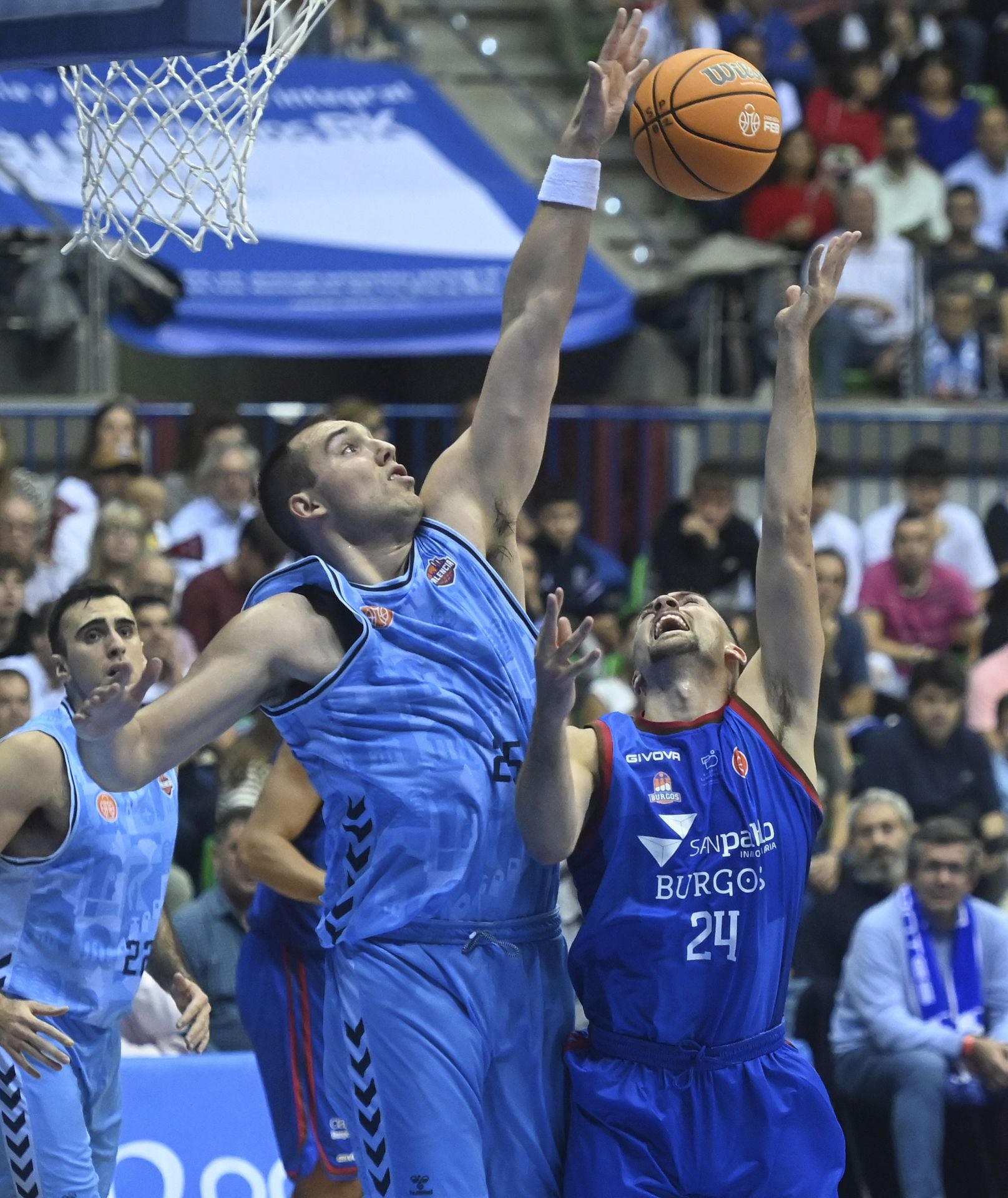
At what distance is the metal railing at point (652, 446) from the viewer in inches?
464

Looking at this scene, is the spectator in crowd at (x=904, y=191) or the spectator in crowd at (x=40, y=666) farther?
the spectator in crowd at (x=904, y=191)

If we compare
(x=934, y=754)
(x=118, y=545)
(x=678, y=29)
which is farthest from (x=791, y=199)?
(x=118, y=545)

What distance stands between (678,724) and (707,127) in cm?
171

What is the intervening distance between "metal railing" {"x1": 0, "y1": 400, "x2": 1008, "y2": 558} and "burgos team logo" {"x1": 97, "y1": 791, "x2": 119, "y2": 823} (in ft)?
20.2

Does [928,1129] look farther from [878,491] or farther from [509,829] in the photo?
[878,491]

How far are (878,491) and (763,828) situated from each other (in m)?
7.83

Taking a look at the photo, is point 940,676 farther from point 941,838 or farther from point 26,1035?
point 26,1035

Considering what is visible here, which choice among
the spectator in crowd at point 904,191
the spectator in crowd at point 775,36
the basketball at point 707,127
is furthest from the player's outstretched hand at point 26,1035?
the spectator in crowd at point 775,36

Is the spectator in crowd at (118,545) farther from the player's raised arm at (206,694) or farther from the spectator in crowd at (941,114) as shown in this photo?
the spectator in crowd at (941,114)

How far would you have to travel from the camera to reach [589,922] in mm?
4594

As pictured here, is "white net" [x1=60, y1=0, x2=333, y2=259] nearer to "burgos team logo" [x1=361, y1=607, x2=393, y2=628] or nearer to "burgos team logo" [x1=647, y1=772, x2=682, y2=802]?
"burgos team logo" [x1=361, y1=607, x2=393, y2=628]

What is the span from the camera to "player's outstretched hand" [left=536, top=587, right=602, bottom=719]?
13.4 feet

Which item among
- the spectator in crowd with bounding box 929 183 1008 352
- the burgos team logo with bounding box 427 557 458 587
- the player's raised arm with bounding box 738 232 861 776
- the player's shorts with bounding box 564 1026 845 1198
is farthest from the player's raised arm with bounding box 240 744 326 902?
the spectator in crowd with bounding box 929 183 1008 352

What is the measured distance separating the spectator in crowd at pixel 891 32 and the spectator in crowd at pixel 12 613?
841cm
